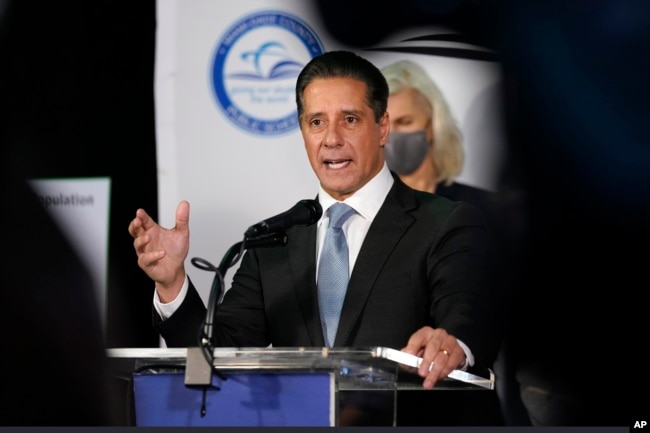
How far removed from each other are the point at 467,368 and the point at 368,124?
89 centimetres

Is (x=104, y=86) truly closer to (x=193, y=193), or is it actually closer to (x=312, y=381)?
(x=193, y=193)

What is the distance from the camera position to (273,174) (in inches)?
161

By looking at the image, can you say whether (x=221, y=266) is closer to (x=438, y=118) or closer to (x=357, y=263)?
(x=357, y=263)

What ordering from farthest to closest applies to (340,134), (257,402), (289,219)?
(340,134) → (289,219) → (257,402)

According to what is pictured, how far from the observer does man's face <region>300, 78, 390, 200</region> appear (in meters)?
3.21

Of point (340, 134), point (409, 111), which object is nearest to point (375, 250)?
point (340, 134)

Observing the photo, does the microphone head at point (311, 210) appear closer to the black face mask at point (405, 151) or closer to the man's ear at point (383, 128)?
the man's ear at point (383, 128)

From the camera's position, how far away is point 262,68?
161 inches

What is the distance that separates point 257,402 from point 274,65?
6.80ft

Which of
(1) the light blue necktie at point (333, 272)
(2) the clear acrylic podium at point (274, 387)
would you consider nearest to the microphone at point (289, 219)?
(2) the clear acrylic podium at point (274, 387)

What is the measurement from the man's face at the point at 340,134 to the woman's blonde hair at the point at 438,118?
2.38 ft

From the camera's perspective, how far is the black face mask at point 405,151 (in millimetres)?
3971

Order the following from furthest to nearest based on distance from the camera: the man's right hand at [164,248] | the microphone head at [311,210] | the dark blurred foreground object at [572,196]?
the dark blurred foreground object at [572,196] → the man's right hand at [164,248] → the microphone head at [311,210]

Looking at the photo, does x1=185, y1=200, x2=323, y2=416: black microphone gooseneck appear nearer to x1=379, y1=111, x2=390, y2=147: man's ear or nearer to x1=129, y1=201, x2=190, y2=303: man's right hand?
x1=129, y1=201, x2=190, y2=303: man's right hand
